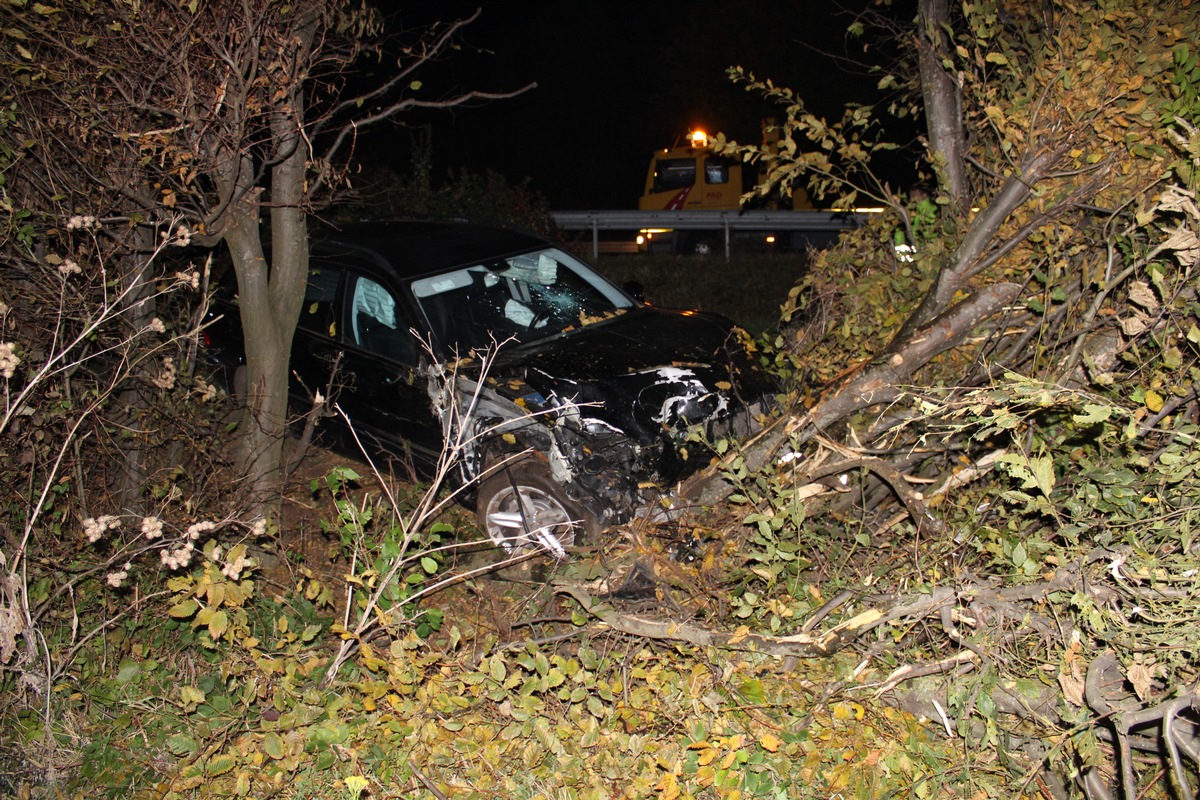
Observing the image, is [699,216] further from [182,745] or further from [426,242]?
[182,745]

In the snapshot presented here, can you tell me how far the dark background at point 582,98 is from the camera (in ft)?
82.9

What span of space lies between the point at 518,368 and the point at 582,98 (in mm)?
26077

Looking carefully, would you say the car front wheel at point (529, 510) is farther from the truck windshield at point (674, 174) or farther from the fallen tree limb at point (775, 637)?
the truck windshield at point (674, 174)

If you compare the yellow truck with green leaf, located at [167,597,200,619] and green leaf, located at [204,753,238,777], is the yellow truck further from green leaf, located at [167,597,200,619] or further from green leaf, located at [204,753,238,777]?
green leaf, located at [204,753,238,777]

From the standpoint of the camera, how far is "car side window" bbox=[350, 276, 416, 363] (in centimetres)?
520

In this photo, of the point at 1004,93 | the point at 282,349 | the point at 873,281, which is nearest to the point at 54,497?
the point at 282,349

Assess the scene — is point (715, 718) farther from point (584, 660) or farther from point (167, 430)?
point (167, 430)

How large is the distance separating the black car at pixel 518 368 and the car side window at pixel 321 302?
0.5 inches

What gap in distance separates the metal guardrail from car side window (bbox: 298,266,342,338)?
39.3ft

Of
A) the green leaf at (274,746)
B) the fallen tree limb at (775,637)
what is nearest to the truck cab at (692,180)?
the fallen tree limb at (775,637)

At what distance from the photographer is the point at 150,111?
12.9 ft

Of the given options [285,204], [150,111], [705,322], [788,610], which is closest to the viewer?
[788,610]

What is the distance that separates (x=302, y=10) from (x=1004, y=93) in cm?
365

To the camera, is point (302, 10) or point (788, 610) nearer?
point (788, 610)
